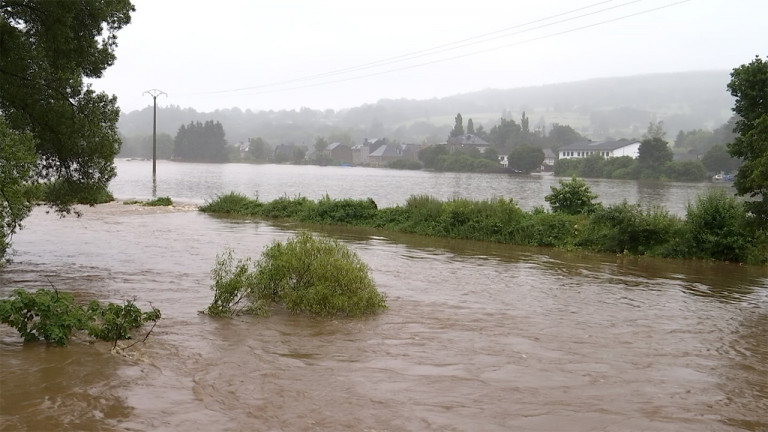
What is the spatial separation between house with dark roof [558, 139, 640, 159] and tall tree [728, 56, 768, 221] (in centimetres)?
12018

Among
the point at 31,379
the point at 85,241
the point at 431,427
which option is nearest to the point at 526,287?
the point at 431,427

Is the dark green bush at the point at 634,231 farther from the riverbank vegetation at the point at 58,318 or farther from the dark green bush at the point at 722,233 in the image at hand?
the riverbank vegetation at the point at 58,318

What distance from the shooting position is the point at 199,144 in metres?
173

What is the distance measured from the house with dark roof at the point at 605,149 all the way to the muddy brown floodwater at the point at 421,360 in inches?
4874

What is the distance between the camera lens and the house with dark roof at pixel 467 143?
6116 inches

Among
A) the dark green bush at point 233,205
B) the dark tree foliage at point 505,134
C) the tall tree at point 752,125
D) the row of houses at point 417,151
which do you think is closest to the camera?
the tall tree at point 752,125

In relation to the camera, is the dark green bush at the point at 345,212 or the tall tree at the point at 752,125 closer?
the tall tree at the point at 752,125

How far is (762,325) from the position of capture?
1205 cm

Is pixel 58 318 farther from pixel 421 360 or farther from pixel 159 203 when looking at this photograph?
pixel 159 203

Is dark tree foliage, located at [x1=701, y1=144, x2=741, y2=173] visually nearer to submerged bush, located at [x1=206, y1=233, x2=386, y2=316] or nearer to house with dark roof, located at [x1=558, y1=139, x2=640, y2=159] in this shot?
house with dark roof, located at [x1=558, y1=139, x2=640, y2=159]

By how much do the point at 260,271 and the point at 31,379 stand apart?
185 inches

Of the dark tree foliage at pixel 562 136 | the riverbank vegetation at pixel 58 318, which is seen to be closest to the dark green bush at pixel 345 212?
the riverbank vegetation at pixel 58 318

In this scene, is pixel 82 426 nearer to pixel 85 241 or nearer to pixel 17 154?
pixel 17 154

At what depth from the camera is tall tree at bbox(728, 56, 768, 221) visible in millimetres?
14367
